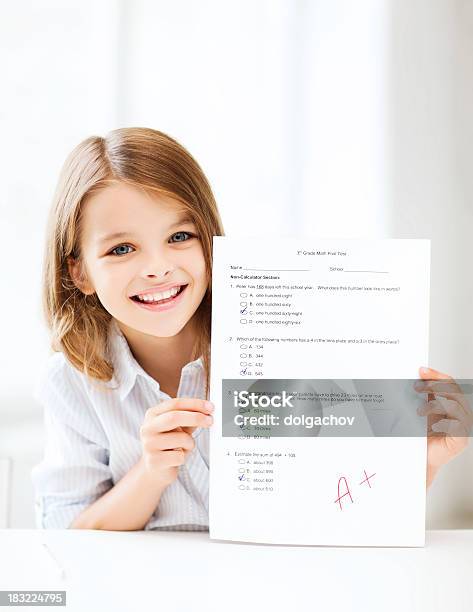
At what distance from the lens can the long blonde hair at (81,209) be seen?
34.0 inches

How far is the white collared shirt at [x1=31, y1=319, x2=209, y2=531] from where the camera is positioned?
935 mm

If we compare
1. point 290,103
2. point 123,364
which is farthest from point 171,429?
point 290,103

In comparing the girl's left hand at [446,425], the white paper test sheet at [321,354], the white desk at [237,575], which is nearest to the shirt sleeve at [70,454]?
the white desk at [237,575]

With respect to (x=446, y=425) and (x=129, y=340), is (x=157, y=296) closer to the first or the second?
(x=129, y=340)

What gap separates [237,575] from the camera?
2.32ft

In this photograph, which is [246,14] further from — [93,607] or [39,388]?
[93,607]

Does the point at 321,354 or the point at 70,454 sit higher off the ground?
the point at 321,354

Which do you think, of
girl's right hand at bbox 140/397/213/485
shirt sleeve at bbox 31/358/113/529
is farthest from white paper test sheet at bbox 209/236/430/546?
shirt sleeve at bbox 31/358/113/529

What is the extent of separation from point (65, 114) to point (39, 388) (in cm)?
43

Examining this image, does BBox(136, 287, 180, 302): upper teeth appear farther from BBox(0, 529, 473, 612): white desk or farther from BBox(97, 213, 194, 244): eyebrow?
BBox(0, 529, 473, 612): white desk

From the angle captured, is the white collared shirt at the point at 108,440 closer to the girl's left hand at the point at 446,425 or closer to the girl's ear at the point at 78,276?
the girl's ear at the point at 78,276

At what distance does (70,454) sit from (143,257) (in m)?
0.31

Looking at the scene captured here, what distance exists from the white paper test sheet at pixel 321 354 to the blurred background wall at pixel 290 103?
29cm

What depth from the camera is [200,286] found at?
0.88 meters
